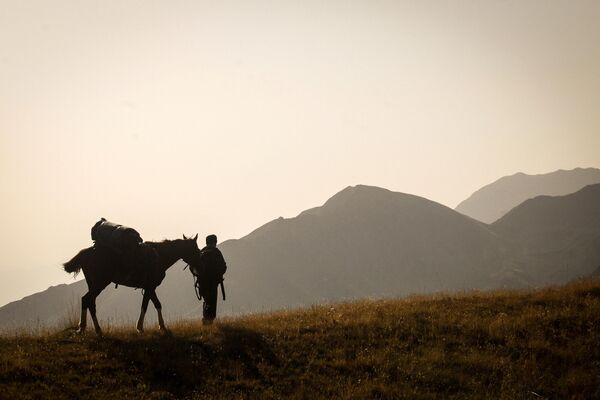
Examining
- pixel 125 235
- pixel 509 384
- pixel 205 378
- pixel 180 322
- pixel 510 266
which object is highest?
pixel 125 235

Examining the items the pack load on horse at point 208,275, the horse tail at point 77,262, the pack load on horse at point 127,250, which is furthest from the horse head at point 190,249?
the horse tail at point 77,262

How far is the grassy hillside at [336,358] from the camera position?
11539mm

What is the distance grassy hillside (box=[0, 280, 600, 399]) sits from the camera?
11.5 metres

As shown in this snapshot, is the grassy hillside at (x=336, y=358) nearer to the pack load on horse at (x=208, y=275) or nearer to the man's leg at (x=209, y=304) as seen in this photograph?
the man's leg at (x=209, y=304)

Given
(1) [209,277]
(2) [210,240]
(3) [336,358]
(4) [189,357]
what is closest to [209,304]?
(1) [209,277]

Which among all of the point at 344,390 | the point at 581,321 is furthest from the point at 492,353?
the point at 344,390

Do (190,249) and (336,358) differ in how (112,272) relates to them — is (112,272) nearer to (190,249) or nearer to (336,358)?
(190,249)

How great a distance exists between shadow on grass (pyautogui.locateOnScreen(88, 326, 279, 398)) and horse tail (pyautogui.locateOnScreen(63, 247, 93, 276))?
2.99 metres

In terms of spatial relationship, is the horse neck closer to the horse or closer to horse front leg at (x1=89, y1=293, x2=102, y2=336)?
the horse

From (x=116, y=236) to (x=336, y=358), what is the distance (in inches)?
315

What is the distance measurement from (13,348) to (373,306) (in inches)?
466

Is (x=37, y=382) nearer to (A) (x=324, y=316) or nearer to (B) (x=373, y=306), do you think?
(A) (x=324, y=316)

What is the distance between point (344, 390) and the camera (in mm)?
11602

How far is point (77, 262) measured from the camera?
15.8 metres
